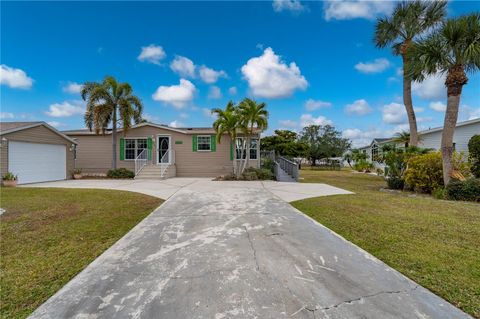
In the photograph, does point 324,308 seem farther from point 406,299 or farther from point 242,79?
point 242,79

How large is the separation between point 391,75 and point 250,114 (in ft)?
33.5

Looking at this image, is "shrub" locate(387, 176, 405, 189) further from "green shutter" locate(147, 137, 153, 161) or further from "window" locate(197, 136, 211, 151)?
"green shutter" locate(147, 137, 153, 161)

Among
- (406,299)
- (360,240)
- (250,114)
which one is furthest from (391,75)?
(406,299)

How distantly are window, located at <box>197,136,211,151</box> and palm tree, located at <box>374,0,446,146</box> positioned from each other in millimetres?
12134

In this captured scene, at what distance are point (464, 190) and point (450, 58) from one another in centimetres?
486

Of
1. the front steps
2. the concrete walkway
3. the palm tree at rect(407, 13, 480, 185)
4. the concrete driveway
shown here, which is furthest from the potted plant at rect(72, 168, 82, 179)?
the palm tree at rect(407, 13, 480, 185)

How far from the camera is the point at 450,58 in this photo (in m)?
8.50

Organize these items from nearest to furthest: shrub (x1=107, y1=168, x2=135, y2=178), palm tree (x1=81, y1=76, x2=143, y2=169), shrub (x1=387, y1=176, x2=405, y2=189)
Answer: shrub (x1=387, y1=176, x2=405, y2=189)
palm tree (x1=81, y1=76, x2=143, y2=169)
shrub (x1=107, y1=168, x2=135, y2=178)

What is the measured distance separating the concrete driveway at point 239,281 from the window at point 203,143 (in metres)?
11.3

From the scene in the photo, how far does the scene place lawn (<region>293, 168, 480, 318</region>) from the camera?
2.61 m

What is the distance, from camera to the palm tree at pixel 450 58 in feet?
26.3

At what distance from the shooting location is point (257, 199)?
743cm

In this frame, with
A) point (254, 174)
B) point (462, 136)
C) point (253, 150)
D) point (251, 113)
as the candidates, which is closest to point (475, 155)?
point (462, 136)

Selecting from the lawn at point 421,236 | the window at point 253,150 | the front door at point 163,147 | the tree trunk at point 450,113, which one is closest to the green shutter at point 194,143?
the front door at point 163,147
